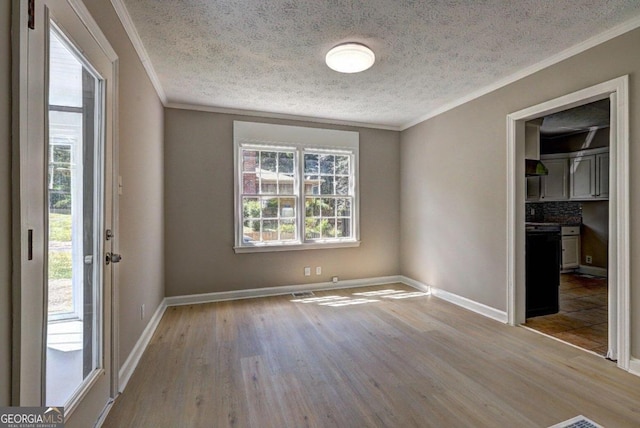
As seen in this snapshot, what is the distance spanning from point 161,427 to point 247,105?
3.47 m

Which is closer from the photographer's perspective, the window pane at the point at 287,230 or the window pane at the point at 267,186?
the window pane at the point at 267,186

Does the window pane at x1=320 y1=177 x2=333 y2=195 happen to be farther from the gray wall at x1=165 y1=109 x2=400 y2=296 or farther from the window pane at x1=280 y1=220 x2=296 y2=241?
the gray wall at x1=165 y1=109 x2=400 y2=296

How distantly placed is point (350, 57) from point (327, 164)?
2180 millimetres

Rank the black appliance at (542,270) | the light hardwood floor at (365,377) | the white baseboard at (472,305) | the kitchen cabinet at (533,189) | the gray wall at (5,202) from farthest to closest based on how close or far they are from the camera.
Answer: the kitchen cabinet at (533,189)
the black appliance at (542,270)
the white baseboard at (472,305)
the light hardwood floor at (365,377)
the gray wall at (5,202)

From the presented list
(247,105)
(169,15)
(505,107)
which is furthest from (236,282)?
(505,107)

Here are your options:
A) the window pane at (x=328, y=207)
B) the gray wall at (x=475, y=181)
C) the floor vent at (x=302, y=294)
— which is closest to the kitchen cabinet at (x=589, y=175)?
the gray wall at (x=475, y=181)

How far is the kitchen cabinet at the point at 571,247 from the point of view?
554cm

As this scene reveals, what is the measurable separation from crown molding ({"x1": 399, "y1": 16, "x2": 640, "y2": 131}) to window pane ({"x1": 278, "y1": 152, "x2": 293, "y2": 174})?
217 cm

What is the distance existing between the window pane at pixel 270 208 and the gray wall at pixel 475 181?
2.15 metres

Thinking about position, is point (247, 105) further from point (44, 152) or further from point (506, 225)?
point (506, 225)

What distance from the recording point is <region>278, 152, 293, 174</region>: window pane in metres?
4.33

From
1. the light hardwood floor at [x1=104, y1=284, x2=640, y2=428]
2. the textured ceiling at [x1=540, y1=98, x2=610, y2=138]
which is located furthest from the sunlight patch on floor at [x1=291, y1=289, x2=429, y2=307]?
the textured ceiling at [x1=540, y1=98, x2=610, y2=138]

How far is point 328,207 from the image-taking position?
15.2 feet

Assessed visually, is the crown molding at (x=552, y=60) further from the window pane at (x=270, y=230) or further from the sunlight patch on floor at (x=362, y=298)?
the window pane at (x=270, y=230)
